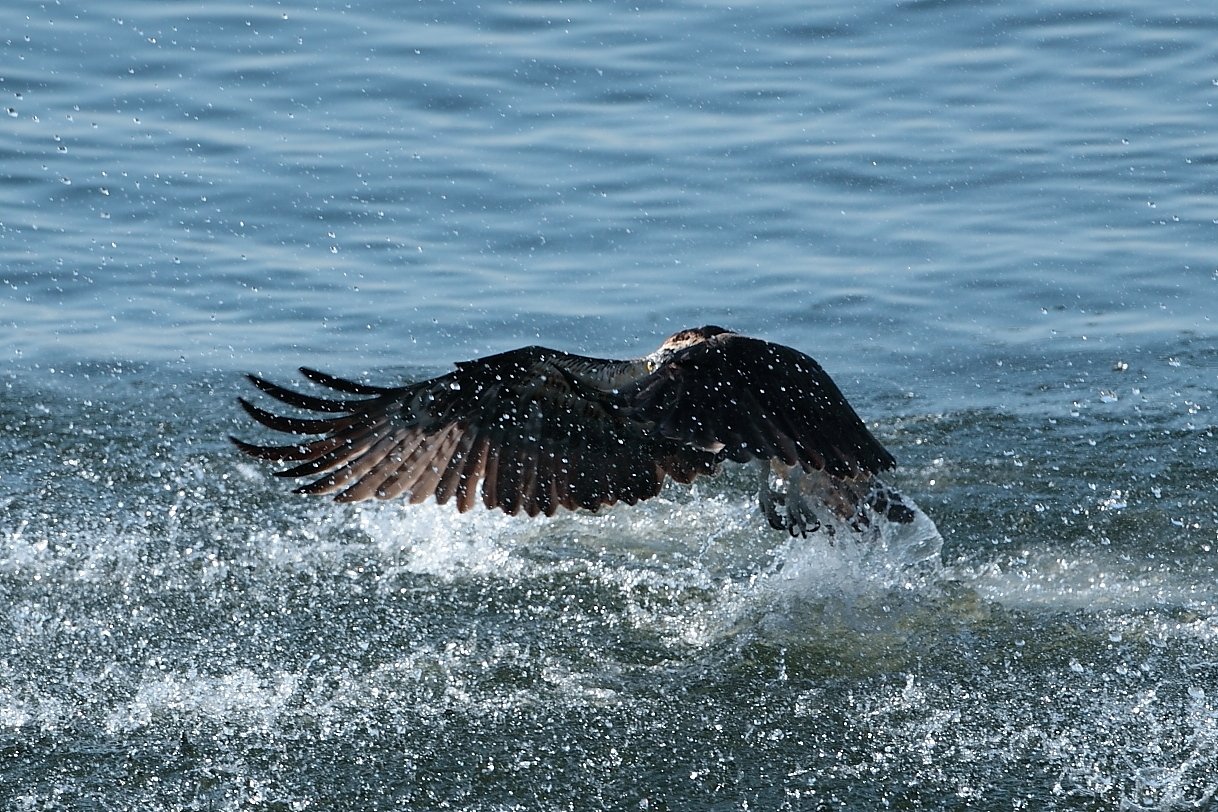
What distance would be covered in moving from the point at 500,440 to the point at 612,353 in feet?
9.20

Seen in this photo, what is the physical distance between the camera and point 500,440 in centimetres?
604

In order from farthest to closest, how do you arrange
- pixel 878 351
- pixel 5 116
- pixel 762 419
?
pixel 5 116 → pixel 878 351 → pixel 762 419

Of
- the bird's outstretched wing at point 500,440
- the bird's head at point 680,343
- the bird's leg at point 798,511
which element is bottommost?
the bird's leg at point 798,511

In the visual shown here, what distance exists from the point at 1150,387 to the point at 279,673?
4.33 meters

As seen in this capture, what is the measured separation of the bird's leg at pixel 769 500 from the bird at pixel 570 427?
1.31 feet

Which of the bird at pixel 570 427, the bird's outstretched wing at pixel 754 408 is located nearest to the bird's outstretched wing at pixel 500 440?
the bird at pixel 570 427

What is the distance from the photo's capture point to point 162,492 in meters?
7.25

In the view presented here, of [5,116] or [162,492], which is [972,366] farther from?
[5,116]

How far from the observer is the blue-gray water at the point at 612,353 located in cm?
540

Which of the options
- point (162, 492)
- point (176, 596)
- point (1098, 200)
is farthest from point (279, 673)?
point (1098, 200)

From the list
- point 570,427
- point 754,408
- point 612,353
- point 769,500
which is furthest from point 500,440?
point 612,353

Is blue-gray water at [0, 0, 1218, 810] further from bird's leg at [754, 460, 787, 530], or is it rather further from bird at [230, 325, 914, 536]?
bird at [230, 325, 914, 536]

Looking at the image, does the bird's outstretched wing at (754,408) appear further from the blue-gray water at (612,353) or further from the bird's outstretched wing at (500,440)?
the blue-gray water at (612,353)

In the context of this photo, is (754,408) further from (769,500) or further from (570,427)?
(769,500)
